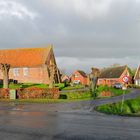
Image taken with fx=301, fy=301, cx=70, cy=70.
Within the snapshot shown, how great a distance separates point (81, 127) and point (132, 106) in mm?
16805

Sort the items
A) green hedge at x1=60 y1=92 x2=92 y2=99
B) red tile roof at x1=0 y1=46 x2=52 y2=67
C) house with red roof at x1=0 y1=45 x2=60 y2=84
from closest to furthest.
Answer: green hedge at x1=60 y1=92 x2=92 y2=99, house with red roof at x1=0 y1=45 x2=60 y2=84, red tile roof at x1=0 y1=46 x2=52 y2=67

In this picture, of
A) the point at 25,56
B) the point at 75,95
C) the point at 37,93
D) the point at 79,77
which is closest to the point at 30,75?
the point at 25,56

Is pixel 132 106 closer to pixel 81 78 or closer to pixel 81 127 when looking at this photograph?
pixel 81 127

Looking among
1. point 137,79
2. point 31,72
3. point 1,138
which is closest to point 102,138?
point 1,138

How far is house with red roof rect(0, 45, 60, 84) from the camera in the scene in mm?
76562

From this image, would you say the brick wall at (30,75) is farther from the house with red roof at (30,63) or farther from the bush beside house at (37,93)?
the bush beside house at (37,93)

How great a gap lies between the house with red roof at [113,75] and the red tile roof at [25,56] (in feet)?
107

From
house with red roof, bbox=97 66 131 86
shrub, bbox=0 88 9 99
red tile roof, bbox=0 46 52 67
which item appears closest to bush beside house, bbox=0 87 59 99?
shrub, bbox=0 88 9 99

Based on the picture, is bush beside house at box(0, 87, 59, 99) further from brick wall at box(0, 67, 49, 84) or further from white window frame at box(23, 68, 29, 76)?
white window frame at box(23, 68, 29, 76)

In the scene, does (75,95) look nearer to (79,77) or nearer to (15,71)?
(15,71)

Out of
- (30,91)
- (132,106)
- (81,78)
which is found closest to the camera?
(132,106)

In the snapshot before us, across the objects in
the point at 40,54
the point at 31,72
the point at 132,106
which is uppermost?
the point at 40,54

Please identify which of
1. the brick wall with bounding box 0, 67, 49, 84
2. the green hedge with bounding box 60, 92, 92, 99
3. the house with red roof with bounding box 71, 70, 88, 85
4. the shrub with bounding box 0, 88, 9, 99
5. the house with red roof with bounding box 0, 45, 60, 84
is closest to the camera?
the shrub with bounding box 0, 88, 9, 99

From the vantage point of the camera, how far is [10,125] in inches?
642
